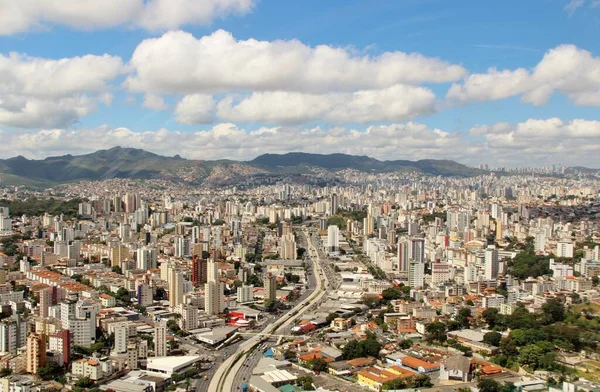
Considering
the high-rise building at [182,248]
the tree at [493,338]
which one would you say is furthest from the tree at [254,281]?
the tree at [493,338]

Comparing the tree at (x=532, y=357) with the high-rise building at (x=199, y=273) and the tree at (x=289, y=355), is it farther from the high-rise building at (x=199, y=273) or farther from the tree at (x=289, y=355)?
the high-rise building at (x=199, y=273)

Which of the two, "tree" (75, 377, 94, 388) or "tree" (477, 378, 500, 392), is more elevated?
"tree" (477, 378, 500, 392)

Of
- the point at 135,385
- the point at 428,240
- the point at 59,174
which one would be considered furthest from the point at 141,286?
the point at 59,174

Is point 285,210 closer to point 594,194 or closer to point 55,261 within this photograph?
point 55,261

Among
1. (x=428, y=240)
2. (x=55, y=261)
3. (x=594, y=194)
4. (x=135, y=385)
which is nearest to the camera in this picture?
(x=135, y=385)

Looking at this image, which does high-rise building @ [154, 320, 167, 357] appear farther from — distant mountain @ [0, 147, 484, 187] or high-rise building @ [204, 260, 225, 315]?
distant mountain @ [0, 147, 484, 187]

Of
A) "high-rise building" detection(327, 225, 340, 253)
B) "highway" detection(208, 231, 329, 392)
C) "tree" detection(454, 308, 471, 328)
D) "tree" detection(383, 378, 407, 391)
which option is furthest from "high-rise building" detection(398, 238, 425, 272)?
"tree" detection(383, 378, 407, 391)
